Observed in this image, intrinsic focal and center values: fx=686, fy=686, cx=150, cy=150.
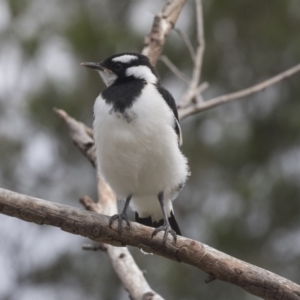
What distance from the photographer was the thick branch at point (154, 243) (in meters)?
3.47

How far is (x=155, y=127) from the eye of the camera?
13.5 feet

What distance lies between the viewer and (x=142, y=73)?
447 centimetres

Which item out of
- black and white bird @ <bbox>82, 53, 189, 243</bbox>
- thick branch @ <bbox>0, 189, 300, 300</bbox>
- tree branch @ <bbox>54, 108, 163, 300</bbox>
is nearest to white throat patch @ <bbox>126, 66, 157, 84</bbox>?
black and white bird @ <bbox>82, 53, 189, 243</bbox>

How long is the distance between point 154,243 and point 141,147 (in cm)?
64

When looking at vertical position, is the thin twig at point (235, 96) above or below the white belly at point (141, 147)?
above

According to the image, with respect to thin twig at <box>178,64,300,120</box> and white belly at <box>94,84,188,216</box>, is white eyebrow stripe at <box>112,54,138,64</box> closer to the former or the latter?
white belly at <box>94,84,188,216</box>

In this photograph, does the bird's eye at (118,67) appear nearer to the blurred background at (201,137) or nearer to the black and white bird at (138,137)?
the black and white bird at (138,137)

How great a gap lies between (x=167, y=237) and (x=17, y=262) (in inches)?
180

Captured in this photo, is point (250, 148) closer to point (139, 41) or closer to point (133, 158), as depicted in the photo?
point (139, 41)

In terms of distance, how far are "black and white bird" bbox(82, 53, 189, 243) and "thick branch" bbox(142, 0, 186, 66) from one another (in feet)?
3.28

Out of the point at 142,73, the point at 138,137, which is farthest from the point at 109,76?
the point at 138,137

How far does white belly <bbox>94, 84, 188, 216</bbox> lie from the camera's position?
13.4ft

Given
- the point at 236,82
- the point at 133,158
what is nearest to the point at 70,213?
the point at 133,158

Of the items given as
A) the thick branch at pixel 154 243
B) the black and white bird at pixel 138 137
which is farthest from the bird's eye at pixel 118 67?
the thick branch at pixel 154 243
